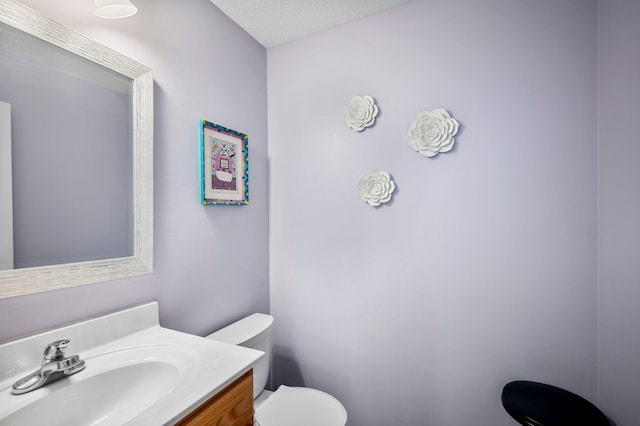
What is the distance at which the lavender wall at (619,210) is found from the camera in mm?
1005

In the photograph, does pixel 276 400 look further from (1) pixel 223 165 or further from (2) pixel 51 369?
(1) pixel 223 165

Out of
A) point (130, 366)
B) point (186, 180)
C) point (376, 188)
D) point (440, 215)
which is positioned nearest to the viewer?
point (130, 366)

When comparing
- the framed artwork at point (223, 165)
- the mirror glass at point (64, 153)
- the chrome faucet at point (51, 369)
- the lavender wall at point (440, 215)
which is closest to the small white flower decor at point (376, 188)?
the lavender wall at point (440, 215)

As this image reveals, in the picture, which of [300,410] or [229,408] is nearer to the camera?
[229,408]

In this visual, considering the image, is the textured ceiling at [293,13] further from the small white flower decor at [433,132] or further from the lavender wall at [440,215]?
the small white flower decor at [433,132]

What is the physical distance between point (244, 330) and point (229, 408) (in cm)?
66

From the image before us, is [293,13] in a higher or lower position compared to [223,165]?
higher

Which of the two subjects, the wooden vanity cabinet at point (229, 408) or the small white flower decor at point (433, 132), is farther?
the small white flower decor at point (433, 132)

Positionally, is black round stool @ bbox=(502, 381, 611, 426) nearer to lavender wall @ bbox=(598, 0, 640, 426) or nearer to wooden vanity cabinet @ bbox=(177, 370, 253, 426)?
lavender wall @ bbox=(598, 0, 640, 426)

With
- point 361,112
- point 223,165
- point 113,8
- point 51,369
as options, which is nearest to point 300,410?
point 51,369

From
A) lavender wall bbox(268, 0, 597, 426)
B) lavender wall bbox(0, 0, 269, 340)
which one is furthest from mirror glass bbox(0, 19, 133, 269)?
lavender wall bbox(268, 0, 597, 426)

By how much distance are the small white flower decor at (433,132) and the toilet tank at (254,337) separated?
1252 millimetres

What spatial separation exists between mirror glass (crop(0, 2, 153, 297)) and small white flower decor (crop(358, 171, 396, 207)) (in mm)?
1040

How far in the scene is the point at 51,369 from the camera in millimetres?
743
